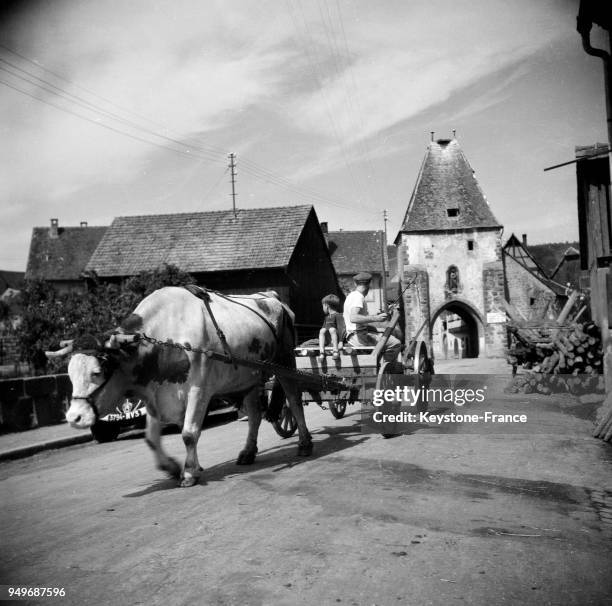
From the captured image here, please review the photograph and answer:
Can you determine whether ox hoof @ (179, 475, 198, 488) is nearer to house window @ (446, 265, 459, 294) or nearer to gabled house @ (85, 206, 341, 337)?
gabled house @ (85, 206, 341, 337)

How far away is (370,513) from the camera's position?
4629 millimetres

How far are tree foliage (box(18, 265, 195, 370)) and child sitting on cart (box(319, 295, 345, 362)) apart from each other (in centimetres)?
1150

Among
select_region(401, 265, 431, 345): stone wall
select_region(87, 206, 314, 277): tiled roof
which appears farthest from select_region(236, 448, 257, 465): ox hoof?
select_region(401, 265, 431, 345): stone wall

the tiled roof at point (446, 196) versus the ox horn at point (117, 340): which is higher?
the tiled roof at point (446, 196)

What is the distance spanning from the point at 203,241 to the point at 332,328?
74.5 ft

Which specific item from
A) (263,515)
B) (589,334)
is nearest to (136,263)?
(589,334)

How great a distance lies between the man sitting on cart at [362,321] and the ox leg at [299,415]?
1.53 meters

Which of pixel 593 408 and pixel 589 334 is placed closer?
pixel 593 408

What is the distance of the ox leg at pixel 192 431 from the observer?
5.82 m

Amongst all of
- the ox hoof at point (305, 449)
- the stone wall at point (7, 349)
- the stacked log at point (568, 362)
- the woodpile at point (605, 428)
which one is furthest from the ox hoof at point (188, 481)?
the stone wall at point (7, 349)

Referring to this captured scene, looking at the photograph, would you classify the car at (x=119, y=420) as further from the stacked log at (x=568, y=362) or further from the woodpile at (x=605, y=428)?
the stacked log at (x=568, y=362)

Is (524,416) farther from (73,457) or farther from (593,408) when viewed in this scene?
(73,457)

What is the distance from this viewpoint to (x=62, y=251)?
56.8 m

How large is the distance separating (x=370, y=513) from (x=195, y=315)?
8.76 ft
